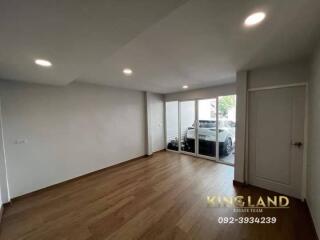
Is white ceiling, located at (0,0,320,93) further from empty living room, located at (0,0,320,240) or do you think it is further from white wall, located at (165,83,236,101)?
white wall, located at (165,83,236,101)

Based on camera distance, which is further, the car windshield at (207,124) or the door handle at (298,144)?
the car windshield at (207,124)

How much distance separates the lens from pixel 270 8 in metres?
1.13

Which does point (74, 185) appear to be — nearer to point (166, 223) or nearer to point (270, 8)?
point (166, 223)

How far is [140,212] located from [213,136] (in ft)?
10.4

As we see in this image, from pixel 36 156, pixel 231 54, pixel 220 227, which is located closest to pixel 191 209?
pixel 220 227

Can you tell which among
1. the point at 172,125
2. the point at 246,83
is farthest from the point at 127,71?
the point at 172,125

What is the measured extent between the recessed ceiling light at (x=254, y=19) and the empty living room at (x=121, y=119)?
0.01m

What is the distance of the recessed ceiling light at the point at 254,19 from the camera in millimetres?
1191

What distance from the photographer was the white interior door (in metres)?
2.36

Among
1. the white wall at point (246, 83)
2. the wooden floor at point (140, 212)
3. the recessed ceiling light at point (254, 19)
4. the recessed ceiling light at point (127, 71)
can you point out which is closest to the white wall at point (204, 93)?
the white wall at point (246, 83)

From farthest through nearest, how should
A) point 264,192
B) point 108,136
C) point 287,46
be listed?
point 108,136
point 264,192
point 287,46

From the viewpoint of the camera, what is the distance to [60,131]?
3.10 meters

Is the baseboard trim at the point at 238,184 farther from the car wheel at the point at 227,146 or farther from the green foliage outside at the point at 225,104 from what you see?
the green foliage outside at the point at 225,104

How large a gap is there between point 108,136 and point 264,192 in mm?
3760
